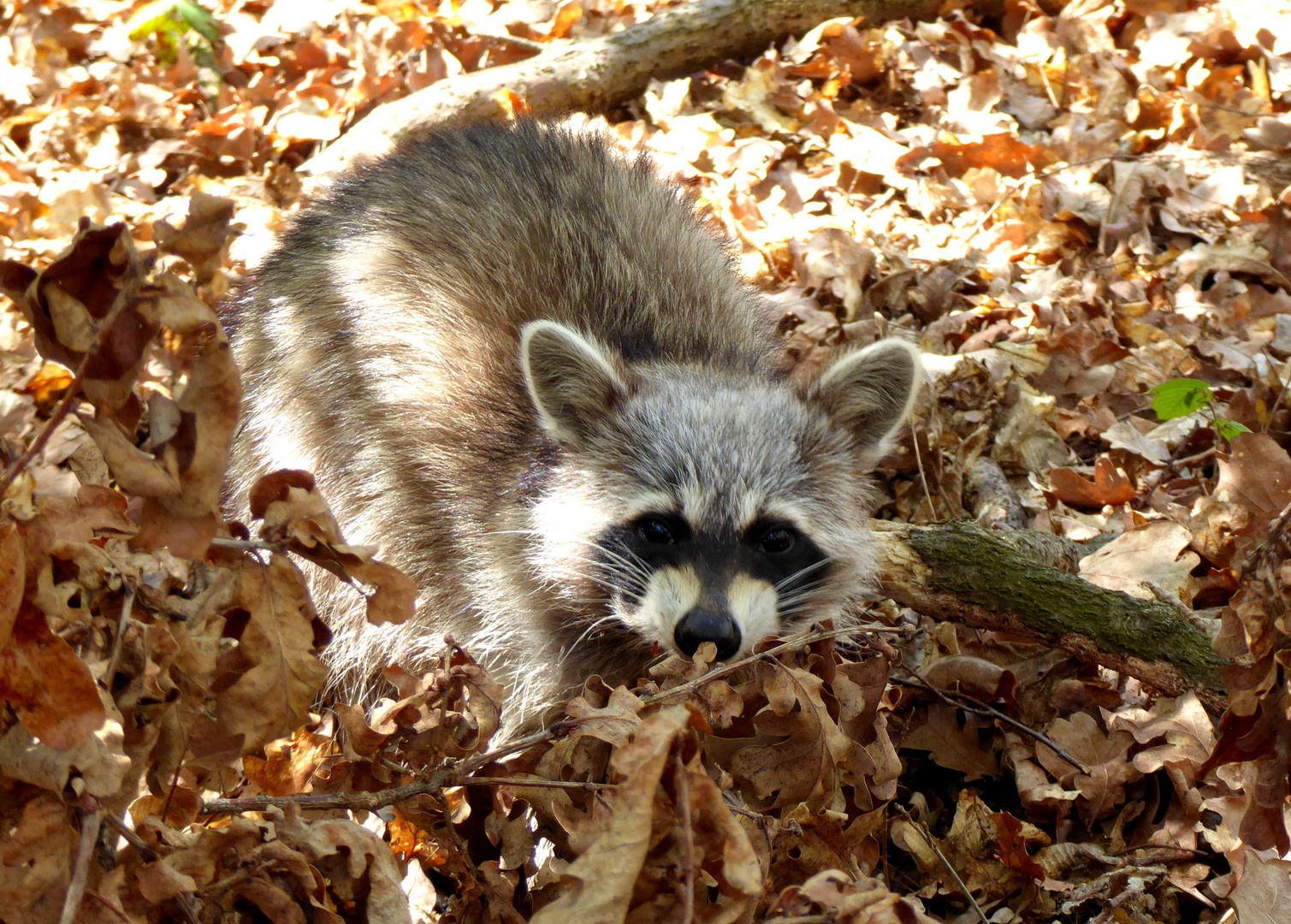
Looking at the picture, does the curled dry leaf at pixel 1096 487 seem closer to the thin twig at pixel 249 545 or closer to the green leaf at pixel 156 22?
the thin twig at pixel 249 545

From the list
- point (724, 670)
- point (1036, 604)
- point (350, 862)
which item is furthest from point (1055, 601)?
point (350, 862)

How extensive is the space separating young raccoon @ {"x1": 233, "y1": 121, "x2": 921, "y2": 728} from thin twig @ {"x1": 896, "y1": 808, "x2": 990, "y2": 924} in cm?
61

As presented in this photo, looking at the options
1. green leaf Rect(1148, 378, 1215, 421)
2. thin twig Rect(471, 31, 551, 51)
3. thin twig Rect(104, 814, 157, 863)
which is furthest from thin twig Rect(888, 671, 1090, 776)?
thin twig Rect(471, 31, 551, 51)

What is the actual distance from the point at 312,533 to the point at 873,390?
6.28ft

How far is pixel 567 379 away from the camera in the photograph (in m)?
3.11

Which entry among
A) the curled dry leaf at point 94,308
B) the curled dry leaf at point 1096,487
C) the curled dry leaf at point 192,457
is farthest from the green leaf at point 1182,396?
the curled dry leaf at point 94,308

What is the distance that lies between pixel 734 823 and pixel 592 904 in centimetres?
25

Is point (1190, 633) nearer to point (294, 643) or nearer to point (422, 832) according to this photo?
point (422, 832)

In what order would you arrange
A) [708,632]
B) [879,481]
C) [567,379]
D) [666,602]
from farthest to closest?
1. [879,481]
2. [567,379]
3. [666,602]
4. [708,632]

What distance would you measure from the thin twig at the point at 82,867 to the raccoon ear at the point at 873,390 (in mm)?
2247

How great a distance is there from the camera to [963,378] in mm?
4387

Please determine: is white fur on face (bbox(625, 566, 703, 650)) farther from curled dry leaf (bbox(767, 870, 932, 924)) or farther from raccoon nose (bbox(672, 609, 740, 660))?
curled dry leaf (bbox(767, 870, 932, 924))

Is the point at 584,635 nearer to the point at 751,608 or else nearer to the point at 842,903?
the point at 751,608

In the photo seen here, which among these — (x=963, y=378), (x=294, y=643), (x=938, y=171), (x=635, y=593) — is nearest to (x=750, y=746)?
(x=635, y=593)
